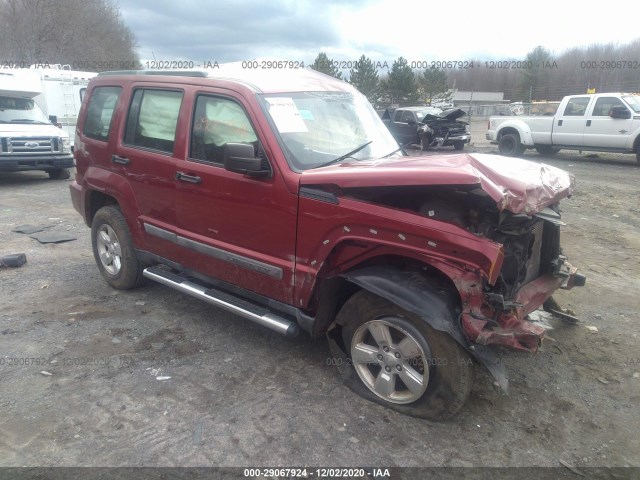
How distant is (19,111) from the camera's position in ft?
39.7

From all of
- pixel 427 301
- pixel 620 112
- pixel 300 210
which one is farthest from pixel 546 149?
pixel 427 301

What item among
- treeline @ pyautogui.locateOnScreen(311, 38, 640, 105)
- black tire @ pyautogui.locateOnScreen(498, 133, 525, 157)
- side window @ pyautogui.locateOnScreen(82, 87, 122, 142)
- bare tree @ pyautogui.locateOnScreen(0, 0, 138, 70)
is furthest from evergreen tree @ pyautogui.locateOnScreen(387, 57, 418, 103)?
side window @ pyautogui.locateOnScreen(82, 87, 122, 142)

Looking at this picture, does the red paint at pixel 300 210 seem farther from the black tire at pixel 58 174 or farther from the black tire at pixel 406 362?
the black tire at pixel 58 174

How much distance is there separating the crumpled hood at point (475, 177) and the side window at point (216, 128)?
70 centimetres

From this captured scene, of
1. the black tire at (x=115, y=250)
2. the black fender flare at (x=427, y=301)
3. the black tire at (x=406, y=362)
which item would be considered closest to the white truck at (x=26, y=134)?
the black tire at (x=115, y=250)

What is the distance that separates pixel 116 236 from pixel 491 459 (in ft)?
12.6

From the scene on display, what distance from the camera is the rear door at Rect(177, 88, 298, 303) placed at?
3.47m

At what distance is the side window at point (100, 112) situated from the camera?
15.7 ft

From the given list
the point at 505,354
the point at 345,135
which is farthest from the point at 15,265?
the point at 505,354

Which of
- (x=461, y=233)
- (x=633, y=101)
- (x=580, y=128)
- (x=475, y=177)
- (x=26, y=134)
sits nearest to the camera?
(x=475, y=177)

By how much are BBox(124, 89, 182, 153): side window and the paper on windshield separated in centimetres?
93

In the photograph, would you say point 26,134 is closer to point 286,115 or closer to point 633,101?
point 286,115

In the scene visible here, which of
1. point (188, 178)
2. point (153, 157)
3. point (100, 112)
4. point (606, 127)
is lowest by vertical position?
point (188, 178)

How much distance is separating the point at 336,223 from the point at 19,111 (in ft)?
39.3
